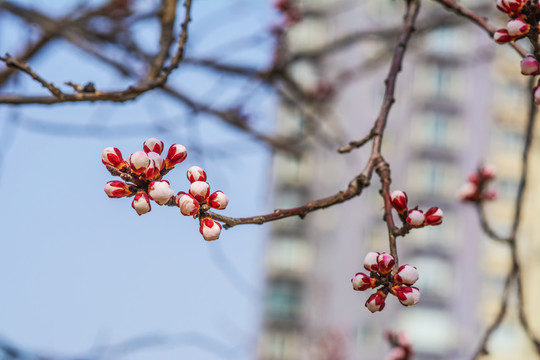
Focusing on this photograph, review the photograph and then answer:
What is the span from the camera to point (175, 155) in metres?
1.23

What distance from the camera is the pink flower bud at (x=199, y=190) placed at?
3.88 feet

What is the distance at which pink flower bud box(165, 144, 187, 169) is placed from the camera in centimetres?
123

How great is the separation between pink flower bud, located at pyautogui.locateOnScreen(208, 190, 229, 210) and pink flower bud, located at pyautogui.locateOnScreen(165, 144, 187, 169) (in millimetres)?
86

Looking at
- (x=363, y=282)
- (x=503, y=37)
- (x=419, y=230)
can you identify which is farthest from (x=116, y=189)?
(x=419, y=230)

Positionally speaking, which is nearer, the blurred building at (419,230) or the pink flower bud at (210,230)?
the pink flower bud at (210,230)

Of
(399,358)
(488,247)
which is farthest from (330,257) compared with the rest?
(399,358)

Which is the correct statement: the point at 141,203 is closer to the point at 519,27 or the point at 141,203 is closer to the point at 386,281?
the point at 386,281

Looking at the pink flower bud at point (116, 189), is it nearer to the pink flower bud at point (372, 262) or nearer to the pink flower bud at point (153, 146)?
the pink flower bud at point (153, 146)

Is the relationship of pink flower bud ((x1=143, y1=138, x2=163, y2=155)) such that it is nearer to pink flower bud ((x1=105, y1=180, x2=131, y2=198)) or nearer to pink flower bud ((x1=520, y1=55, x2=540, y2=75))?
pink flower bud ((x1=105, y1=180, x2=131, y2=198))

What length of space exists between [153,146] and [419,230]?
22.4 m

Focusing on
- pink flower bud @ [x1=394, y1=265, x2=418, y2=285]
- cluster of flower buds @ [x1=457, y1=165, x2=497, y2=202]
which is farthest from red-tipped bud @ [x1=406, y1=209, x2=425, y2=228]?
cluster of flower buds @ [x1=457, y1=165, x2=497, y2=202]

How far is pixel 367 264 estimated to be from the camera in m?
1.19

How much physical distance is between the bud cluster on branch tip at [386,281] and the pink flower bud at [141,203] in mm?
A: 345

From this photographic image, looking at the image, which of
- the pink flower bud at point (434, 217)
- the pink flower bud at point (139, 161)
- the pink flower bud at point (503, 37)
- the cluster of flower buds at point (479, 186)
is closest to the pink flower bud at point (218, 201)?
the pink flower bud at point (139, 161)
